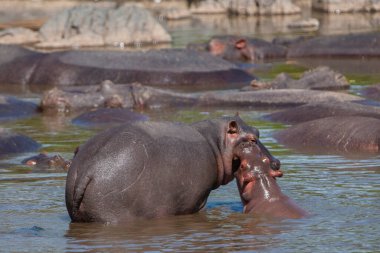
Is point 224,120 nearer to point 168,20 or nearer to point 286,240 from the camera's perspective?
point 286,240

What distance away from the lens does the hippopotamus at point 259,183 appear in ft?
23.3

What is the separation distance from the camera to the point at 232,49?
20312 millimetres

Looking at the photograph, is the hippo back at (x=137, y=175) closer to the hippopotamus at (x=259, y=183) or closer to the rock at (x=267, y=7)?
the hippopotamus at (x=259, y=183)

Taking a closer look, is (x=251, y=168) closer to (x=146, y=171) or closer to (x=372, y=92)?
(x=146, y=171)

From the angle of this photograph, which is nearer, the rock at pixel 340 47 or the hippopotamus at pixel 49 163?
the hippopotamus at pixel 49 163

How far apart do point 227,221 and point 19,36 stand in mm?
18456

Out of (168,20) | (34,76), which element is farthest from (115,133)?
(168,20)

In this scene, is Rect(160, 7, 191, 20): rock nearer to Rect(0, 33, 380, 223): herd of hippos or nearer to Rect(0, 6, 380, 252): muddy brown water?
Rect(0, 33, 380, 223): herd of hippos

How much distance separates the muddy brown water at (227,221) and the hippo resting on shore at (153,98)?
3.22m

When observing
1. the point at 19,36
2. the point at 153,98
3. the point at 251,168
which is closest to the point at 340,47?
the point at 153,98

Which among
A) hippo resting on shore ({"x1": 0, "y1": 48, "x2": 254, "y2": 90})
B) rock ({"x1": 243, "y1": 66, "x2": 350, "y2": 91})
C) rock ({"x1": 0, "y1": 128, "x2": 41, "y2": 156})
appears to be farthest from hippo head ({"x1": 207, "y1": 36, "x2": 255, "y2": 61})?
rock ({"x1": 0, "y1": 128, "x2": 41, "y2": 156})

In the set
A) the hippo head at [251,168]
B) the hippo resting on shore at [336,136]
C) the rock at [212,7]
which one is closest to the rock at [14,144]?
the hippo resting on shore at [336,136]

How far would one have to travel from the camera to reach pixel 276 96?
13.6 m

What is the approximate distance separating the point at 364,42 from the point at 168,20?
14.5 m
